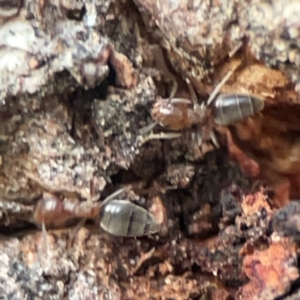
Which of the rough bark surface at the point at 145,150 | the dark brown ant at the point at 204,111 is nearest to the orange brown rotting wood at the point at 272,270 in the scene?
the rough bark surface at the point at 145,150

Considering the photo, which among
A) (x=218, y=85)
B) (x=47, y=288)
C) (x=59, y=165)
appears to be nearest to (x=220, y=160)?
(x=218, y=85)

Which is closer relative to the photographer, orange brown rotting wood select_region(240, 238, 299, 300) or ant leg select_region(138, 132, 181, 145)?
orange brown rotting wood select_region(240, 238, 299, 300)

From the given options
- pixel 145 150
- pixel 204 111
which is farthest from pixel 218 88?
pixel 145 150

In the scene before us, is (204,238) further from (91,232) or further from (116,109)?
(116,109)

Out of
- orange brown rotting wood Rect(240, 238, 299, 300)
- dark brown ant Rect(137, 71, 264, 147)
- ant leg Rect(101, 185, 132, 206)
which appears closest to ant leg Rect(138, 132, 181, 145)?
dark brown ant Rect(137, 71, 264, 147)

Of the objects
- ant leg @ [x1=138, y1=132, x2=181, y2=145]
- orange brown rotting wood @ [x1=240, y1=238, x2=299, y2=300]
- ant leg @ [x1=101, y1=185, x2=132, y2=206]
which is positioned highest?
ant leg @ [x1=138, y1=132, x2=181, y2=145]

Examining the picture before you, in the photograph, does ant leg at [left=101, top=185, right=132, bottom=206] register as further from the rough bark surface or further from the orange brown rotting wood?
the orange brown rotting wood

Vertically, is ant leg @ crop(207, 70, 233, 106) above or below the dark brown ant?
above

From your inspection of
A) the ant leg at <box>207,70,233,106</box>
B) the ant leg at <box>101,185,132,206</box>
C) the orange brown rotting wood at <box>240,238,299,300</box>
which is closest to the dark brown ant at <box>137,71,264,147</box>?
the ant leg at <box>207,70,233,106</box>
